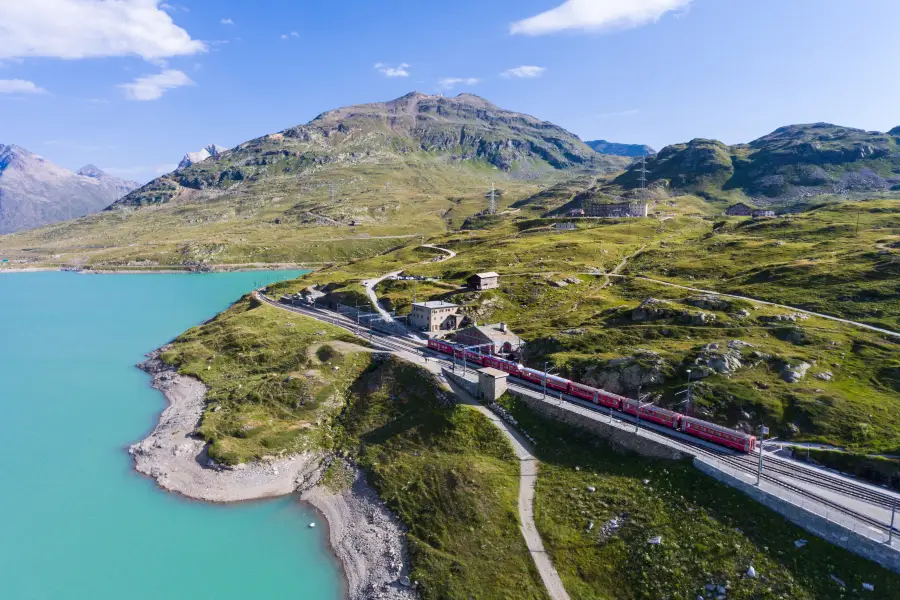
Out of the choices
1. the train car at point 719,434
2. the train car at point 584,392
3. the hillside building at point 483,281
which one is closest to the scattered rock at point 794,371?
the train car at point 719,434

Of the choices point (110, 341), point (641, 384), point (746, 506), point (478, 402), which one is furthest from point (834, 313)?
point (110, 341)

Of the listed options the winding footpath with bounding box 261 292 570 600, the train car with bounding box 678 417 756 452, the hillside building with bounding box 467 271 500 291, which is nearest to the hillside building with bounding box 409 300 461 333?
the hillside building with bounding box 467 271 500 291

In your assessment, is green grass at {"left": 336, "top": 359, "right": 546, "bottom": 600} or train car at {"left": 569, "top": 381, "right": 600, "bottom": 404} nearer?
green grass at {"left": 336, "top": 359, "right": 546, "bottom": 600}

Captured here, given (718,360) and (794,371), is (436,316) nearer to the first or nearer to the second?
(718,360)

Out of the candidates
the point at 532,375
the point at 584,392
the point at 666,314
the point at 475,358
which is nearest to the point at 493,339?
the point at 475,358

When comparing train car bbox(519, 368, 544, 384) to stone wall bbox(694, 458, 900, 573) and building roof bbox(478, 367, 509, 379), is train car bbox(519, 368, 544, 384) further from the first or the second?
stone wall bbox(694, 458, 900, 573)

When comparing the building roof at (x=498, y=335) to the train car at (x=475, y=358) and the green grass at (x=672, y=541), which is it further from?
the green grass at (x=672, y=541)
